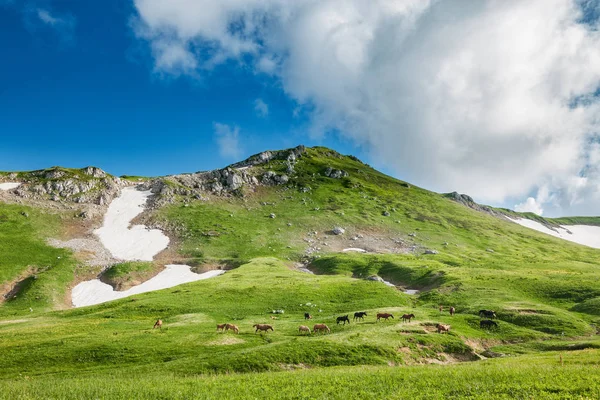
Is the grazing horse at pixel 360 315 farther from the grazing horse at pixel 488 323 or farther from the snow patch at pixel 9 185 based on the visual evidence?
the snow patch at pixel 9 185

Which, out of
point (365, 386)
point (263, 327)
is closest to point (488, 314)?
point (263, 327)

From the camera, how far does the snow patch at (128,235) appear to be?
122m

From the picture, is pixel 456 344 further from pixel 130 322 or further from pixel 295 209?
pixel 295 209

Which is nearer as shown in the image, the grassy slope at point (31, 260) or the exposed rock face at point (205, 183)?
the grassy slope at point (31, 260)

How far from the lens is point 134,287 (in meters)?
99.9

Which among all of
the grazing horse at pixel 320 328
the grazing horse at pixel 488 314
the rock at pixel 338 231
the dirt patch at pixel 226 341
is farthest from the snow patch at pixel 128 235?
the grazing horse at pixel 488 314

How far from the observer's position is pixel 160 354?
3934cm

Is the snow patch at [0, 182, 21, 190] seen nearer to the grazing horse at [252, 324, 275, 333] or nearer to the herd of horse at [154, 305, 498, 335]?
the herd of horse at [154, 305, 498, 335]

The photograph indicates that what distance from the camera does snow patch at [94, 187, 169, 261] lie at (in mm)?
121969

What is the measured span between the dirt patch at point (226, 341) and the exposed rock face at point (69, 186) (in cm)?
13705

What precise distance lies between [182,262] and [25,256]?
4626cm

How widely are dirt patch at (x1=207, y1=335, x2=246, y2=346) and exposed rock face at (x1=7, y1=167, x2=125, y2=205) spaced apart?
13705 cm

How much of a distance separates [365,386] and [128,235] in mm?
130607

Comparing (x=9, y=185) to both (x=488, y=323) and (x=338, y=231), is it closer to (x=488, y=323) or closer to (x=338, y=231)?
(x=338, y=231)
